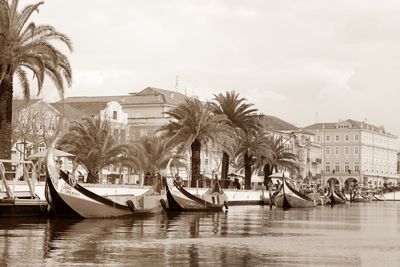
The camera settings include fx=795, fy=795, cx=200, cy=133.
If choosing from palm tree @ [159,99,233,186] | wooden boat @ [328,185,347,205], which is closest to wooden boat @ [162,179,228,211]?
palm tree @ [159,99,233,186]

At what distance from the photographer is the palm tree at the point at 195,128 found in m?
68.1

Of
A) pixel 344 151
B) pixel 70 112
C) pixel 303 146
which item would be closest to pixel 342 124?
pixel 344 151

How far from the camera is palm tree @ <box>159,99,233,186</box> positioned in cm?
6806

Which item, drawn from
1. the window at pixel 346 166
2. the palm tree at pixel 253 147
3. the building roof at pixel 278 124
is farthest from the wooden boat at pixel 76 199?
the window at pixel 346 166

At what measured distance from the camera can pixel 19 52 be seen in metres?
41.5

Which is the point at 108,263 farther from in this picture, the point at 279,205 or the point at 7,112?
the point at 279,205

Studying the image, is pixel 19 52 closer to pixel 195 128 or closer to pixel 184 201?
pixel 184 201

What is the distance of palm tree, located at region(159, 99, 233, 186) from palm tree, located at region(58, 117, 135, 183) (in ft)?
33.5

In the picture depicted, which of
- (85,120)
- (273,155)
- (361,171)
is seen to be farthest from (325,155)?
(85,120)

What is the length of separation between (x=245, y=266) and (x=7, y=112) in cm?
2487

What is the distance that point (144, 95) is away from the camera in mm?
117375

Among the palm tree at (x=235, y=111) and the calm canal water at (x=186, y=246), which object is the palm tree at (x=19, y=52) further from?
the palm tree at (x=235, y=111)

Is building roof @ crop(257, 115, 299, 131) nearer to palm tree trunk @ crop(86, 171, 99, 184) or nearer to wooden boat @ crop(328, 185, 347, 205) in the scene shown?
wooden boat @ crop(328, 185, 347, 205)

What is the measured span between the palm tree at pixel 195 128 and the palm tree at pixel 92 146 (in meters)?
10.2
